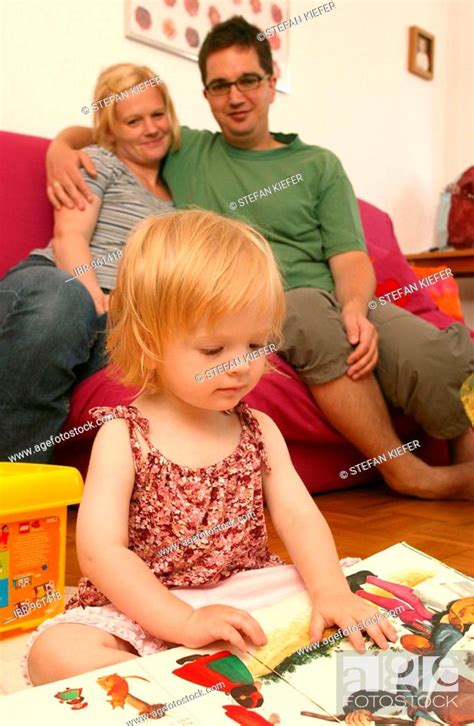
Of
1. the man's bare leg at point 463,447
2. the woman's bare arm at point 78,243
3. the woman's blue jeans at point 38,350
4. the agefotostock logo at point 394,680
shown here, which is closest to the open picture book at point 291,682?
the agefotostock logo at point 394,680

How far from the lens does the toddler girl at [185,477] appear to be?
0.66 metres

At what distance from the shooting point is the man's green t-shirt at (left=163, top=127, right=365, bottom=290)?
5.23 feet

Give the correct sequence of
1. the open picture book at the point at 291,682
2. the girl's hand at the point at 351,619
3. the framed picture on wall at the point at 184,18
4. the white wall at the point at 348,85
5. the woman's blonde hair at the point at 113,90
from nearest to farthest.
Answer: the open picture book at the point at 291,682
the girl's hand at the point at 351,619
the woman's blonde hair at the point at 113,90
the white wall at the point at 348,85
the framed picture on wall at the point at 184,18

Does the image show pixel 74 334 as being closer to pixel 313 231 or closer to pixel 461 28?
pixel 313 231

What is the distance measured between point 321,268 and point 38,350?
639mm

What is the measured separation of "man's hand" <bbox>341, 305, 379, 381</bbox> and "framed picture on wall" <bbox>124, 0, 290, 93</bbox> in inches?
43.2

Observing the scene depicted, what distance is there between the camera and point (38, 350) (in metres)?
1.27

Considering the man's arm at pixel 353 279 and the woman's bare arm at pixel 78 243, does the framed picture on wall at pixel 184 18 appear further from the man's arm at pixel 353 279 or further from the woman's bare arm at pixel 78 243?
the man's arm at pixel 353 279

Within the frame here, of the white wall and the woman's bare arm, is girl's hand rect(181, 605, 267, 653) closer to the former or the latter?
the woman's bare arm

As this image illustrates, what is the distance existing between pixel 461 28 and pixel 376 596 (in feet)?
10.5

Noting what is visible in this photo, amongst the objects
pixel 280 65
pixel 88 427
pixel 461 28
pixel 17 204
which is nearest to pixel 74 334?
pixel 88 427

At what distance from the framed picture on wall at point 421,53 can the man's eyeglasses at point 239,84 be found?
1704 mm

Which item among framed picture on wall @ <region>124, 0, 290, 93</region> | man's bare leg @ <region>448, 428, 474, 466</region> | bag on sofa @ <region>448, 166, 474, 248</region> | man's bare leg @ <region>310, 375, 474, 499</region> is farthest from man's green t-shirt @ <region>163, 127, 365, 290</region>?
bag on sofa @ <region>448, 166, 474, 248</region>

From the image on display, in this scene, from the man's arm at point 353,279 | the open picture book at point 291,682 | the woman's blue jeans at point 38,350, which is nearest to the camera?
the open picture book at point 291,682
